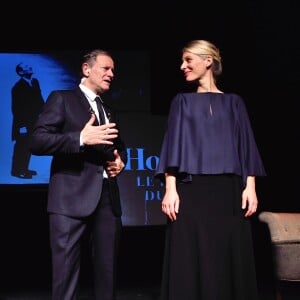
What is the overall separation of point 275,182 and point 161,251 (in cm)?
120

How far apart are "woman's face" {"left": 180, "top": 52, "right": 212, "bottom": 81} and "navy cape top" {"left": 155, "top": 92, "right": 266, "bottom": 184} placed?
0.31 feet

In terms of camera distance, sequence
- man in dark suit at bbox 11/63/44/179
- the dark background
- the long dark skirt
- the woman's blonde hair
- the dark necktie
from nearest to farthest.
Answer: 1. the long dark skirt
2. the woman's blonde hair
3. the dark necktie
4. man in dark suit at bbox 11/63/44/179
5. the dark background

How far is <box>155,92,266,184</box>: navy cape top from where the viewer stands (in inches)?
76.7

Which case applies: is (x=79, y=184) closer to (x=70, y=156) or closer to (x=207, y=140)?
Result: (x=70, y=156)

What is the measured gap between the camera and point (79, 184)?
212cm

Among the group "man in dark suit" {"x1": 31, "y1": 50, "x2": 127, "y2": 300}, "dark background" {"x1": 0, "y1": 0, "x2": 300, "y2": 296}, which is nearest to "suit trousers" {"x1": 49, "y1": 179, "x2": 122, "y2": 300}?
"man in dark suit" {"x1": 31, "y1": 50, "x2": 127, "y2": 300}

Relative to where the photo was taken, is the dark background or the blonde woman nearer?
the blonde woman

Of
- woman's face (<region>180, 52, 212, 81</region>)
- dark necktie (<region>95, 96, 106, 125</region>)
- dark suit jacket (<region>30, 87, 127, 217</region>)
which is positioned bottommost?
dark suit jacket (<region>30, 87, 127, 217</region>)

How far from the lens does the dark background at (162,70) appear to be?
4.15 m

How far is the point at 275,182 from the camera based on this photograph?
4305 mm

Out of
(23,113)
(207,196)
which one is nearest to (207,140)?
(207,196)

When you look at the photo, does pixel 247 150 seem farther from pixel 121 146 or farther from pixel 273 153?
pixel 273 153

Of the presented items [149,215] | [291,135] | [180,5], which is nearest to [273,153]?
[291,135]

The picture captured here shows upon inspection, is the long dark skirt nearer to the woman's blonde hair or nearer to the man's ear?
the woman's blonde hair
